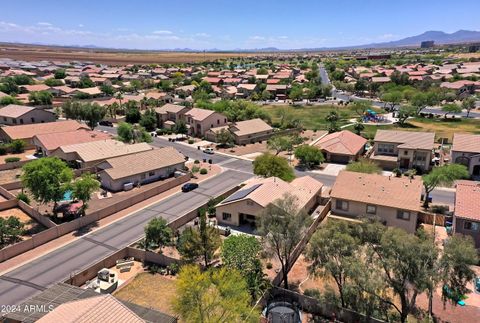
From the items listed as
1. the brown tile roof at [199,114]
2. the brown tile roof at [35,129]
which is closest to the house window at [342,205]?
the brown tile roof at [199,114]

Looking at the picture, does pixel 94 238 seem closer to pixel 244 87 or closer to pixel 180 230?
pixel 180 230

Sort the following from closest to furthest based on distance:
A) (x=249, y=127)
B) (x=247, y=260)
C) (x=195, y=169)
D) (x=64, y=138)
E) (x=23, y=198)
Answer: (x=247, y=260) < (x=23, y=198) < (x=195, y=169) < (x=64, y=138) < (x=249, y=127)

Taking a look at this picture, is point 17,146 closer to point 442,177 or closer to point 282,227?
point 282,227

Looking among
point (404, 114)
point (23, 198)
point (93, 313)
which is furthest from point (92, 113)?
point (404, 114)

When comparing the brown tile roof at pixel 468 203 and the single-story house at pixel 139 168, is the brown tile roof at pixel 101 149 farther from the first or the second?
the brown tile roof at pixel 468 203

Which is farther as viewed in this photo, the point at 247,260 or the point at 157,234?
the point at 157,234

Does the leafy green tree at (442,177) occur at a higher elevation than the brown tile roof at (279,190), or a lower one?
higher

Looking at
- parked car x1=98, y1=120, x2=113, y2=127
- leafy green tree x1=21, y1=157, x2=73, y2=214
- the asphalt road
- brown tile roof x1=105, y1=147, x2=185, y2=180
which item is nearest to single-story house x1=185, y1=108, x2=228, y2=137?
parked car x1=98, y1=120, x2=113, y2=127

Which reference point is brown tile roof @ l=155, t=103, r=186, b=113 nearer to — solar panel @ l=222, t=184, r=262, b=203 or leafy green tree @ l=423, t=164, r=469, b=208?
solar panel @ l=222, t=184, r=262, b=203
